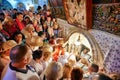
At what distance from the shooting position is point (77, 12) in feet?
16.4

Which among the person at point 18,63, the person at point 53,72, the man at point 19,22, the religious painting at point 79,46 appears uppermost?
the person at point 18,63

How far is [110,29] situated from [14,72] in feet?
7.52

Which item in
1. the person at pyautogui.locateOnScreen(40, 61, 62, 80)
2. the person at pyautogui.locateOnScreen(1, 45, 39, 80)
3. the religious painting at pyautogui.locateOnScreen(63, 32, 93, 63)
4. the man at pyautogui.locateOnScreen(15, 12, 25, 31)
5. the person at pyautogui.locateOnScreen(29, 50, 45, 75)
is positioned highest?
the person at pyautogui.locateOnScreen(1, 45, 39, 80)

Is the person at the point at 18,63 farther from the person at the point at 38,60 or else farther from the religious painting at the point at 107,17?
the religious painting at the point at 107,17

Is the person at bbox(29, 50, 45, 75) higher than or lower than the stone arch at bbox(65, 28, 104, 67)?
higher

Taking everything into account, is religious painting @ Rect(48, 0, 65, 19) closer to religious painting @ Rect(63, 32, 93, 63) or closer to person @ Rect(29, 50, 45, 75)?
religious painting @ Rect(63, 32, 93, 63)

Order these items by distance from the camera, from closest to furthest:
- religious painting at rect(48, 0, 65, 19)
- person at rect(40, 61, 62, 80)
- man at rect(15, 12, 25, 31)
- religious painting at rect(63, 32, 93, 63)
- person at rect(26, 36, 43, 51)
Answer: person at rect(40, 61, 62, 80)
person at rect(26, 36, 43, 51)
religious painting at rect(63, 32, 93, 63)
man at rect(15, 12, 25, 31)
religious painting at rect(48, 0, 65, 19)

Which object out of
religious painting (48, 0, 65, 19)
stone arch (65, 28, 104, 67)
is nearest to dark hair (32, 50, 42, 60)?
stone arch (65, 28, 104, 67)

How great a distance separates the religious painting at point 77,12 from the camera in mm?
4580

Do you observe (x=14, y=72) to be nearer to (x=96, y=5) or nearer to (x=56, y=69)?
(x=56, y=69)

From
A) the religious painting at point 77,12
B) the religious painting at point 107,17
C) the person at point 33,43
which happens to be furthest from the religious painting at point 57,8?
the person at point 33,43

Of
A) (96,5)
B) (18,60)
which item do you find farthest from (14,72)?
(96,5)

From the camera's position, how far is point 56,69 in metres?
2.44

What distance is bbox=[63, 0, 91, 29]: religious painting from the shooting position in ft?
15.0
